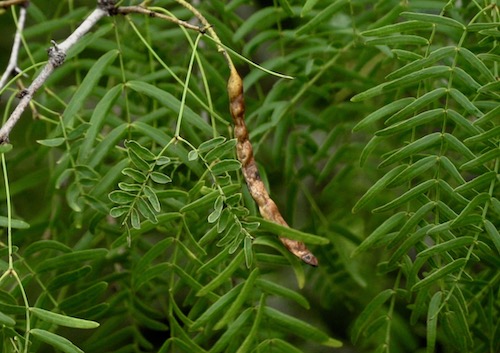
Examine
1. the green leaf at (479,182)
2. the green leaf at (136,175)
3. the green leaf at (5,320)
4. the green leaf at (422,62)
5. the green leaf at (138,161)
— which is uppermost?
the green leaf at (422,62)

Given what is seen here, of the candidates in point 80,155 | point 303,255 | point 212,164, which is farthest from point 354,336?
point 80,155

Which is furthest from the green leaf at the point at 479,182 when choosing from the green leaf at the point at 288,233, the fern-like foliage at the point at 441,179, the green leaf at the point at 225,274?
the green leaf at the point at 225,274

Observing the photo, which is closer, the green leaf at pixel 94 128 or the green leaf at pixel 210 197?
the green leaf at pixel 210 197

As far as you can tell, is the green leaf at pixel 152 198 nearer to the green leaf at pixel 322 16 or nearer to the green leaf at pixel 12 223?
the green leaf at pixel 12 223

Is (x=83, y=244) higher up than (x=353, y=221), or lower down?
higher up

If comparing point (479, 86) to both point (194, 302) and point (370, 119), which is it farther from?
point (194, 302)

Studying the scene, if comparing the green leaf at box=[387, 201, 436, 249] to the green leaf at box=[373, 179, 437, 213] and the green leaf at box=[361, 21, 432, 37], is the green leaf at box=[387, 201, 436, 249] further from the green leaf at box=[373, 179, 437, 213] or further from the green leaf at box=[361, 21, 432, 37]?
the green leaf at box=[361, 21, 432, 37]
